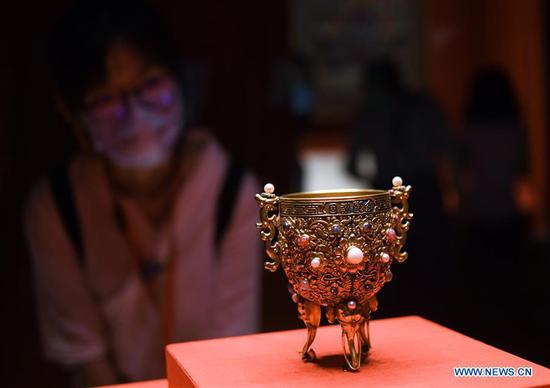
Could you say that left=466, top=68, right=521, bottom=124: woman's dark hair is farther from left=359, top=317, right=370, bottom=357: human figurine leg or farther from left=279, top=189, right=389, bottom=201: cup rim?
left=359, top=317, right=370, bottom=357: human figurine leg

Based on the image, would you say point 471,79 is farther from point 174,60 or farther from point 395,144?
point 174,60

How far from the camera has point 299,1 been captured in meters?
2.59

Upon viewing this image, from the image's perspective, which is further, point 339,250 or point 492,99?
point 492,99

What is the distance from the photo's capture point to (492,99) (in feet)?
8.80

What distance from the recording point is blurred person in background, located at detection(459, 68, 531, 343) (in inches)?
99.6

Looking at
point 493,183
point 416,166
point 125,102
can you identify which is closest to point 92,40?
point 125,102

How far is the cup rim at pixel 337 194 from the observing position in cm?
150

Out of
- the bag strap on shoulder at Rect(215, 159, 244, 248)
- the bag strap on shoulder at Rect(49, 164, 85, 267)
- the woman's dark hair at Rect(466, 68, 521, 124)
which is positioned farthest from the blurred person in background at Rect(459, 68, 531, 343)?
the bag strap on shoulder at Rect(49, 164, 85, 267)

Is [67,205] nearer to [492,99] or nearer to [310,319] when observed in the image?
[310,319]

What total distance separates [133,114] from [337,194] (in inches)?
36.4

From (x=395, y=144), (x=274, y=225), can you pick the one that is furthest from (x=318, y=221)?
(x=395, y=144)

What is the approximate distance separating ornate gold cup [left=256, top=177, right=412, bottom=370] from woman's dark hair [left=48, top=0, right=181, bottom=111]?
1020mm

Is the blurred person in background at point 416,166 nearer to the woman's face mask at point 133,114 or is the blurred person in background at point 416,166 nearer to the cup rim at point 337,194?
the woman's face mask at point 133,114

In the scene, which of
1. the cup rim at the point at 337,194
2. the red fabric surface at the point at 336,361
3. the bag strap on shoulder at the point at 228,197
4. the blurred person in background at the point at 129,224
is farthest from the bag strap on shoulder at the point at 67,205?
the cup rim at the point at 337,194
